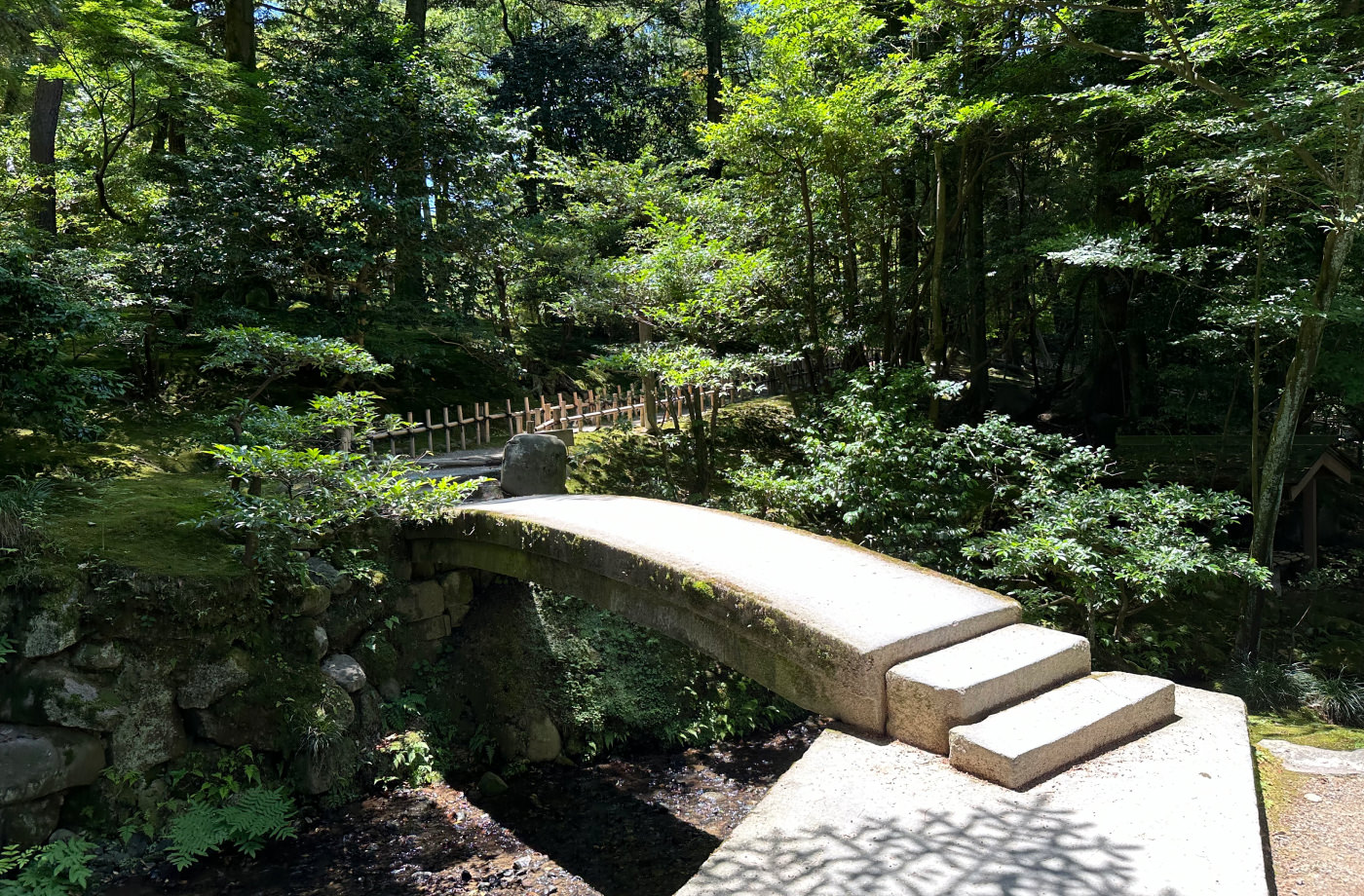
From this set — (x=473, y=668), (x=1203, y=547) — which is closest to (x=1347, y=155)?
(x=1203, y=547)

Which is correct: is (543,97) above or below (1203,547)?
above

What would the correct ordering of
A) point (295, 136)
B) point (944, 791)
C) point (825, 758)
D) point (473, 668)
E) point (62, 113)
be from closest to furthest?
point (944, 791)
point (825, 758)
point (473, 668)
point (295, 136)
point (62, 113)

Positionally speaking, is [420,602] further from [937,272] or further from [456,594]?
[937,272]

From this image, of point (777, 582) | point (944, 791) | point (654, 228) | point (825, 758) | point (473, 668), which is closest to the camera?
point (944, 791)

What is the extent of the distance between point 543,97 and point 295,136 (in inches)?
351

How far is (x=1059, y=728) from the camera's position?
387 centimetres

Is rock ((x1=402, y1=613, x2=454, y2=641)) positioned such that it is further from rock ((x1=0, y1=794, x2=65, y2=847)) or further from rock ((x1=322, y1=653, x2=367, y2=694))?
rock ((x1=0, y1=794, x2=65, y2=847))

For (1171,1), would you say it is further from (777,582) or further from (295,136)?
(295,136)

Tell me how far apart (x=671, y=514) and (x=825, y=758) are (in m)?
3.14

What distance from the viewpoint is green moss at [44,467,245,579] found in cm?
599

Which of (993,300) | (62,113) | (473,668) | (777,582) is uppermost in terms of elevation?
(62,113)

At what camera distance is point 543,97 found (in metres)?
18.0

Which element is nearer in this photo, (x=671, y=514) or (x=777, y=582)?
(x=777, y=582)

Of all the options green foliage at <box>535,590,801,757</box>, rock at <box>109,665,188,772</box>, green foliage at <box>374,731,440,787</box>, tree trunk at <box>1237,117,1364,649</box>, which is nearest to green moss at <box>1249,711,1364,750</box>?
tree trunk at <box>1237,117,1364,649</box>
